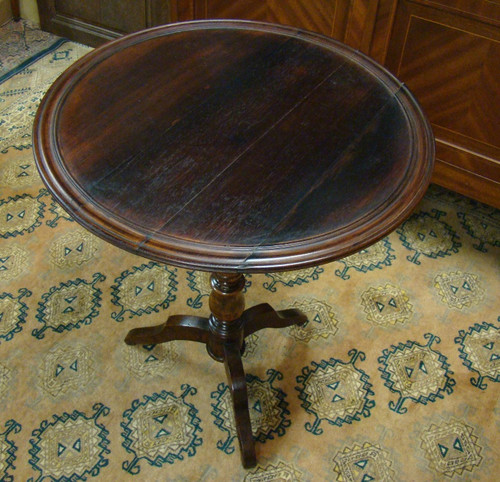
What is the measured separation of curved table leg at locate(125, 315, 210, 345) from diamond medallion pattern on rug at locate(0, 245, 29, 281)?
0.36m

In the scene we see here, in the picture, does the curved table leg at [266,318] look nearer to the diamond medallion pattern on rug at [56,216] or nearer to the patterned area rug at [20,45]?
the diamond medallion pattern on rug at [56,216]

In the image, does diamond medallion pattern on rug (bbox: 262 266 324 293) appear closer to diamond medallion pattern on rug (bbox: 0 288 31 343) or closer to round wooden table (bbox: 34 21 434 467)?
round wooden table (bbox: 34 21 434 467)

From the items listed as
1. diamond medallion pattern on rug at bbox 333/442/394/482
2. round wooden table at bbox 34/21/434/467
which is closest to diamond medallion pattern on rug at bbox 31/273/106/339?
round wooden table at bbox 34/21/434/467

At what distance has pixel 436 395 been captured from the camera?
4.12 ft

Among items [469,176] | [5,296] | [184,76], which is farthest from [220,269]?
[469,176]

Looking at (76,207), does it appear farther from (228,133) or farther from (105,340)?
(105,340)

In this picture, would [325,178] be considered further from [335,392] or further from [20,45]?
[20,45]

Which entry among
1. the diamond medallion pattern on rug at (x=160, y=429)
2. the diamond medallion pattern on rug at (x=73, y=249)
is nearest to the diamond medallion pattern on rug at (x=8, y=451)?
the diamond medallion pattern on rug at (x=160, y=429)

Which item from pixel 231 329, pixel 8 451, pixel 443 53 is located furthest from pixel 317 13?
pixel 8 451

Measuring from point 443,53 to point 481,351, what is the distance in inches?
26.7

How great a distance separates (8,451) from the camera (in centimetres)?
114

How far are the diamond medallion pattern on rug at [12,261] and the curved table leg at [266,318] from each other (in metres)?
0.56

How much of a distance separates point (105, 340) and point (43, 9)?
1.39 meters

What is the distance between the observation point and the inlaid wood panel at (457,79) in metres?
1.36
